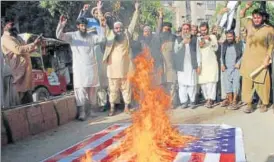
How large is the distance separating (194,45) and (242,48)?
0.78 meters

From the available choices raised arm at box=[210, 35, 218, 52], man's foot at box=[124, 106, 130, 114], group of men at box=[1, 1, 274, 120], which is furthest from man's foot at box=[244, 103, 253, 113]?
man's foot at box=[124, 106, 130, 114]

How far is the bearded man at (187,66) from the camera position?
21.9ft

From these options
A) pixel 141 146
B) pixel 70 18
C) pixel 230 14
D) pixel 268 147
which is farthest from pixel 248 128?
pixel 70 18

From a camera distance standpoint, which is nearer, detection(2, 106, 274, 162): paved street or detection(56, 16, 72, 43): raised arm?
detection(2, 106, 274, 162): paved street

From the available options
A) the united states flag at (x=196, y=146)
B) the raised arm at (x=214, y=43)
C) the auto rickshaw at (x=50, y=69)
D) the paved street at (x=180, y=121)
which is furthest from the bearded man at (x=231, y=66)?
the auto rickshaw at (x=50, y=69)

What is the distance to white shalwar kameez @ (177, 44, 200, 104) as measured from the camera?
269 inches

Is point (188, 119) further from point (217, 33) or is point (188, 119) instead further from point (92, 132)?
point (217, 33)

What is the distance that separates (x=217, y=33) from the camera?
279 inches

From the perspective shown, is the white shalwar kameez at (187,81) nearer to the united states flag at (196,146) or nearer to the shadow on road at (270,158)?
the united states flag at (196,146)

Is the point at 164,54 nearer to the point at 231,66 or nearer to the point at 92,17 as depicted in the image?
the point at 231,66

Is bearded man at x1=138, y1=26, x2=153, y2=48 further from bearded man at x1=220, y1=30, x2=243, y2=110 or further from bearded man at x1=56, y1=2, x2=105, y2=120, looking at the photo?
bearded man at x1=220, y1=30, x2=243, y2=110

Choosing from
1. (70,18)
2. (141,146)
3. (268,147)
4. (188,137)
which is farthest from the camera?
(70,18)

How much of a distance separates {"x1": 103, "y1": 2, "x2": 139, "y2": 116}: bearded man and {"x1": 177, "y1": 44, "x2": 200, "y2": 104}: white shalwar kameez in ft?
3.71

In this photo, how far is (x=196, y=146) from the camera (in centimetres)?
386
